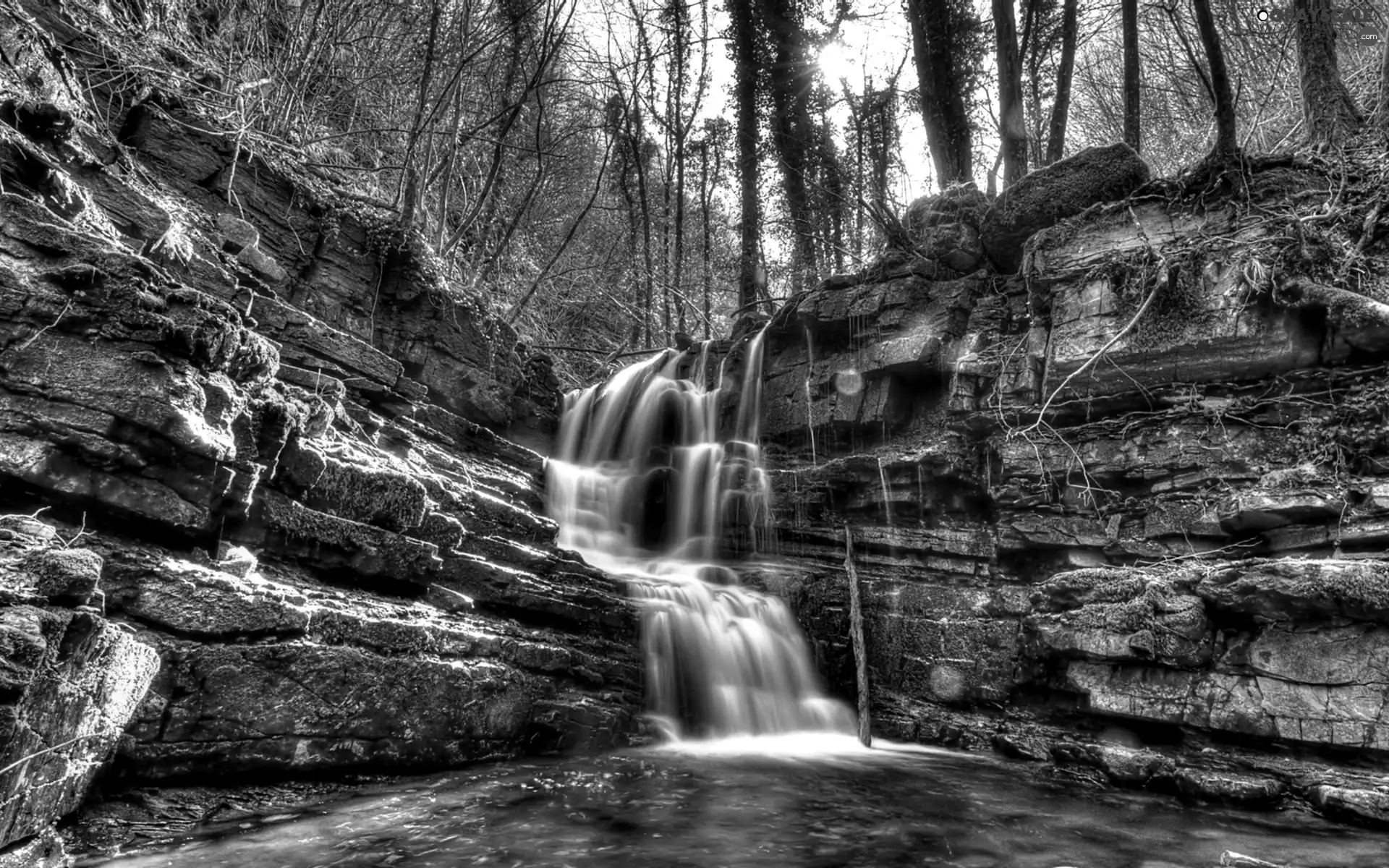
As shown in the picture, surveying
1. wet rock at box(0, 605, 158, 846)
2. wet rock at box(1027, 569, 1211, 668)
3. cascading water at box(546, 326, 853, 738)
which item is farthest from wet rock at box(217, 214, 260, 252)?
wet rock at box(1027, 569, 1211, 668)

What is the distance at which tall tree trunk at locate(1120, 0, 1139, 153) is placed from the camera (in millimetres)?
9531

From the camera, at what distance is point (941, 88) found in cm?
1183

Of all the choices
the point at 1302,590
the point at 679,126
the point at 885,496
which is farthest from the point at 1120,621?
the point at 679,126

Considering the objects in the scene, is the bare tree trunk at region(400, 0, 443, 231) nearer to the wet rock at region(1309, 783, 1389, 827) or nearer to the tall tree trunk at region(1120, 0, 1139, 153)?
the tall tree trunk at region(1120, 0, 1139, 153)

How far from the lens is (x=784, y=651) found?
23.4 feet

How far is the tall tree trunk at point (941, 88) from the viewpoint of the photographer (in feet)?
38.1

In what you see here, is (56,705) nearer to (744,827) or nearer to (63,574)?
(63,574)

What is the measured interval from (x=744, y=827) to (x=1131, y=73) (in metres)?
11.1

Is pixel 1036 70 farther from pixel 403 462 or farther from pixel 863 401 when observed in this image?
pixel 403 462

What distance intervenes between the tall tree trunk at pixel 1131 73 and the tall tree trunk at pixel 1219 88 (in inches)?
106

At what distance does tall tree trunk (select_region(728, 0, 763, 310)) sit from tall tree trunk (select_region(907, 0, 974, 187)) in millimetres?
4366

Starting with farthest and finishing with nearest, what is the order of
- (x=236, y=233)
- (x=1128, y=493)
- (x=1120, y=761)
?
(x=236, y=233), (x=1128, y=493), (x=1120, y=761)

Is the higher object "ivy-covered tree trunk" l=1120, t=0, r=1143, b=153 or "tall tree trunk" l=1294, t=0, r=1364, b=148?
"ivy-covered tree trunk" l=1120, t=0, r=1143, b=153

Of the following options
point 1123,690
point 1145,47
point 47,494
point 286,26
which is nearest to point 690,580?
point 1123,690
